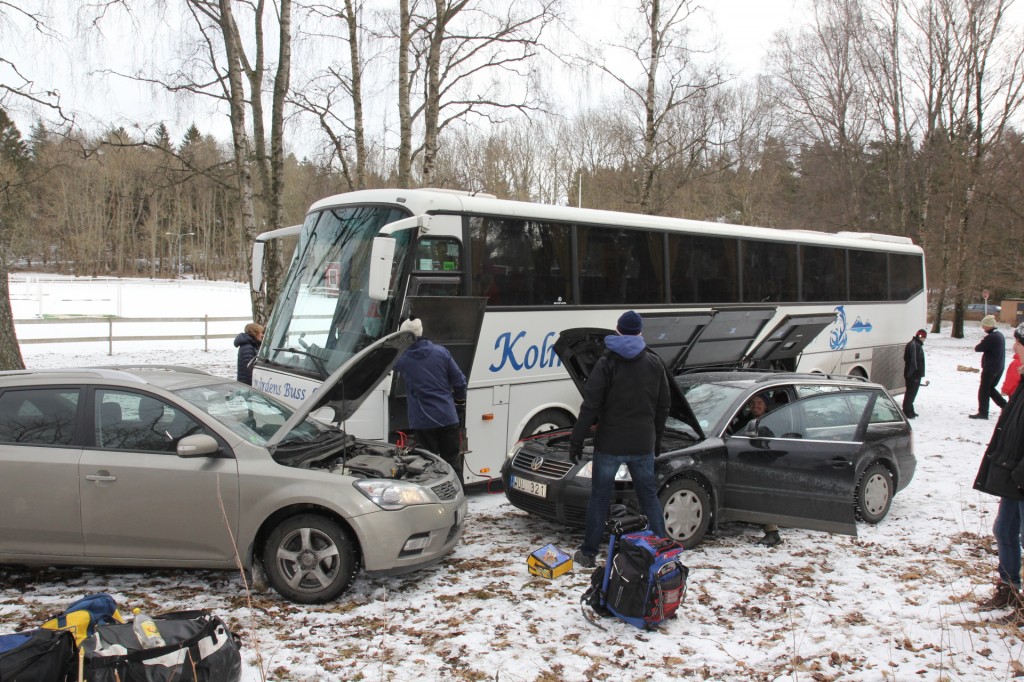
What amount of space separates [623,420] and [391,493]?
1.82 m

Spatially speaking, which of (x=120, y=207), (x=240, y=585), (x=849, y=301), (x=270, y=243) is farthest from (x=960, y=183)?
(x=120, y=207)

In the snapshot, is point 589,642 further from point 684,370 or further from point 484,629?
point 684,370

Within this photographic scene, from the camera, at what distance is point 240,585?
5086 mm

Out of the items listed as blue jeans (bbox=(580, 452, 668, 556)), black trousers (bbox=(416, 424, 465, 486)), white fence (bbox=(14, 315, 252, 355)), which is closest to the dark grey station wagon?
blue jeans (bbox=(580, 452, 668, 556))

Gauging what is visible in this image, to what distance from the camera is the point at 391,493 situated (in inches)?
195

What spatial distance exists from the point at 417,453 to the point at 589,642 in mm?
2353

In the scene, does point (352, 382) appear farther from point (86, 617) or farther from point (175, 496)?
point (86, 617)

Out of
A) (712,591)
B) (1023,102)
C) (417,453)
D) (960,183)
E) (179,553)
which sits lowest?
(712,591)

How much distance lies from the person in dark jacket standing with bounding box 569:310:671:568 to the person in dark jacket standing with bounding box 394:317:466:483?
5.70 feet

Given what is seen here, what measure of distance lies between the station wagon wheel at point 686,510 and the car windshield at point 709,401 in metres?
0.65

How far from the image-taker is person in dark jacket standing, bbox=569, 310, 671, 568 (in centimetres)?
538

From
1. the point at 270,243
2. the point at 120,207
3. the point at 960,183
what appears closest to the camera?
the point at 270,243

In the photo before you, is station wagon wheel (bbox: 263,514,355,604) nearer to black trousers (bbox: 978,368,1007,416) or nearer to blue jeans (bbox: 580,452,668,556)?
blue jeans (bbox: 580,452,668,556)

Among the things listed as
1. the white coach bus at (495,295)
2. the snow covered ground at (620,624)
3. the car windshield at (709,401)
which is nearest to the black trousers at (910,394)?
the white coach bus at (495,295)
